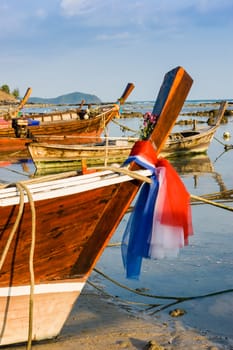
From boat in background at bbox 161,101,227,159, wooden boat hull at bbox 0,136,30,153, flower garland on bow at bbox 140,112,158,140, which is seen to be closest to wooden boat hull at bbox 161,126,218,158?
boat in background at bbox 161,101,227,159

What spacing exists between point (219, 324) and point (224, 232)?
3.54 metres

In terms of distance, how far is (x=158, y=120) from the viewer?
4082mm

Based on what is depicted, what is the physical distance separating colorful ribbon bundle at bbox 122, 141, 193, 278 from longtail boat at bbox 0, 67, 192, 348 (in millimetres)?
85

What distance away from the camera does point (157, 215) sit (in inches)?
151

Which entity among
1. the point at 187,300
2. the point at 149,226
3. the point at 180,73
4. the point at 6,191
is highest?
the point at 180,73

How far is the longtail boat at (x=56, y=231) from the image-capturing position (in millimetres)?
3879

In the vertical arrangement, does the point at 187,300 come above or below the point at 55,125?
below

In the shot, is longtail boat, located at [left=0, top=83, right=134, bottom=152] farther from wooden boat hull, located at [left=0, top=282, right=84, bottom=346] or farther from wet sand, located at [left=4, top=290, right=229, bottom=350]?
wooden boat hull, located at [left=0, top=282, right=84, bottom=346]

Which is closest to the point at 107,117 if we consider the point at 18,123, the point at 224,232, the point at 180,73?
the point at 18,123

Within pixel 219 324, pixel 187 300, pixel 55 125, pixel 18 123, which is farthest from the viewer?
pixel 55 125

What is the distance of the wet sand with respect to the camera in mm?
4348

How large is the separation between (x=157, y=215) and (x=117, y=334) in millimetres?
1385

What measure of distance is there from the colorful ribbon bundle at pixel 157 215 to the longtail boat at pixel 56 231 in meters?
0.09

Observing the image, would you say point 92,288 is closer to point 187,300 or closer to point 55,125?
point 187,300
